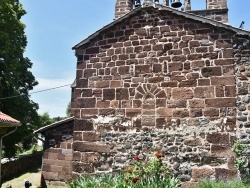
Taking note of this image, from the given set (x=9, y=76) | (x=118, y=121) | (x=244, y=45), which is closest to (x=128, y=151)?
(x=118, y=121)

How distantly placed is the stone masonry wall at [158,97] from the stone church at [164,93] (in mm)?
25

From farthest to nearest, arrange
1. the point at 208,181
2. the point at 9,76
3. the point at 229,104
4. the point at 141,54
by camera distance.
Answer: the point at 9,76
the point at 141,54
the point at 229,104
the point at 208,181

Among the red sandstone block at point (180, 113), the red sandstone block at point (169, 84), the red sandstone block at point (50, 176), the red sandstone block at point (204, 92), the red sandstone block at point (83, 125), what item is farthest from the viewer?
the red sandstone block at point (50, 176)

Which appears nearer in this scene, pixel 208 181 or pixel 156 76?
pixel 208 181

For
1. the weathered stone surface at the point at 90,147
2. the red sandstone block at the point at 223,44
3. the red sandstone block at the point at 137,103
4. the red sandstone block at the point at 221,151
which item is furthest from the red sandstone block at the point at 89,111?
the red sandstone block at the point at 223,44

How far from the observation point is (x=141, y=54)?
7.56 m

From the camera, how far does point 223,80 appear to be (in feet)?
21.9

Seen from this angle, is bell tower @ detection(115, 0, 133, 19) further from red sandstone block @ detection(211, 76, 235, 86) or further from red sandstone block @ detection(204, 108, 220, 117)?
red sandstone block @ detection(204, 108, 220, 117)

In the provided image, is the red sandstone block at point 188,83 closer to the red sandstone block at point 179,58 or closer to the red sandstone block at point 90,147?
→ the red sandstone block at point 179,58

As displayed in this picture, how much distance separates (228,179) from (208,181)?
50 centimetres

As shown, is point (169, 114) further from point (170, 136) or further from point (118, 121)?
point (118, 121)

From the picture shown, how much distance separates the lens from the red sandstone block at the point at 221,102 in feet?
21.4

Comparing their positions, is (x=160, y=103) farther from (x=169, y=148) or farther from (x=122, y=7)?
(x=122, y=7)

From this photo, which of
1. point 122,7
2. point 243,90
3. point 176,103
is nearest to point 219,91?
point 243,90
